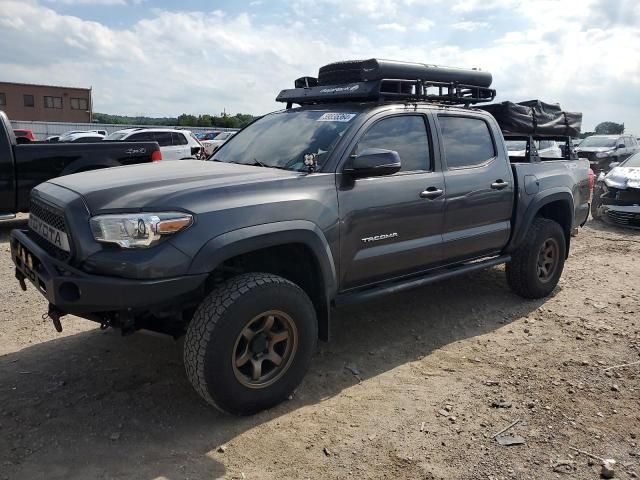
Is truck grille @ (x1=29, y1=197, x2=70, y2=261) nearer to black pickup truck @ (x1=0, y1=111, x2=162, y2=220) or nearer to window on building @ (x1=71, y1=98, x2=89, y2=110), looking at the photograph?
black pickup truck @ (x1=0, y1=111, x2=162, y2=220)

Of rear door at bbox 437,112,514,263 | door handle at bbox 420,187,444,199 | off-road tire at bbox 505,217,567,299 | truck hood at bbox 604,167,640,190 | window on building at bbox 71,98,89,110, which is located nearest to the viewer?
door handle at bbox 420,187,444,199

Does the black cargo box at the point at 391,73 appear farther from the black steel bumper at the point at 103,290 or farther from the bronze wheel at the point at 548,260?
the black steel bumper at the point at 103,290

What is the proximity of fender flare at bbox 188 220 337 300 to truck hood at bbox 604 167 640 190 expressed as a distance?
26.9 ft

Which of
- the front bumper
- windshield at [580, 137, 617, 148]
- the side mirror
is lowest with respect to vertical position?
the front bumper

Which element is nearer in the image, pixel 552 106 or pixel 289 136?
pixel 289 136

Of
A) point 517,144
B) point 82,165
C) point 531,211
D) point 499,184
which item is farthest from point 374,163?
point 82,165

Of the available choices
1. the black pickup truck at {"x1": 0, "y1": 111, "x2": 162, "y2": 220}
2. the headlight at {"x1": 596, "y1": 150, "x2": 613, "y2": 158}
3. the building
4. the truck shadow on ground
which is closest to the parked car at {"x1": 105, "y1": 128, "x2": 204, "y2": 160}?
the black pickup truck at {"x1": 0, "y1": 111, "x2": 162, "y2": 220}

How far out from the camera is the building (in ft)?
182

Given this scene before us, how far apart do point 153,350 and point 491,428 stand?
8.09 ft

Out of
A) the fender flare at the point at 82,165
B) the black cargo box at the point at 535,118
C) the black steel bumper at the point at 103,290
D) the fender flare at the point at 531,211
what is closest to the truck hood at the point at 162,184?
the black steel bumper at the point at 103,290

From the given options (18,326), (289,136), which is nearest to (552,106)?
(289,136)

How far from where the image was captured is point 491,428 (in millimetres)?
3248

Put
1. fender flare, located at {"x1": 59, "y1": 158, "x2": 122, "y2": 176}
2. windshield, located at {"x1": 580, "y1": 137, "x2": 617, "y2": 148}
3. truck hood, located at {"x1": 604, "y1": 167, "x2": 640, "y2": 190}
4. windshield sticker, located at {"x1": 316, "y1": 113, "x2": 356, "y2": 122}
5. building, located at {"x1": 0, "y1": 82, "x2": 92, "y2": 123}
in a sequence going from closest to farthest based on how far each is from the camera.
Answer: windshield sticker, located at {"x1": 316, "y1": 113, "x2": 356, "y2": 122}
fender flare, located at {"x1": 59, "y1": 158, "x2": 122, "y2": 176}
truck hood, located at {"x1": 604, "y1": 167, "x2": 640, "y2": 190}
windshield, located at {"x1": 580, "y1": 137, "x2": 617, "y2": 148}
building, located at {"x1": 0, "y1": 82, "x2": 92, "y2": 123}

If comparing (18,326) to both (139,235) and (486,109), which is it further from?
→ (486,109)
